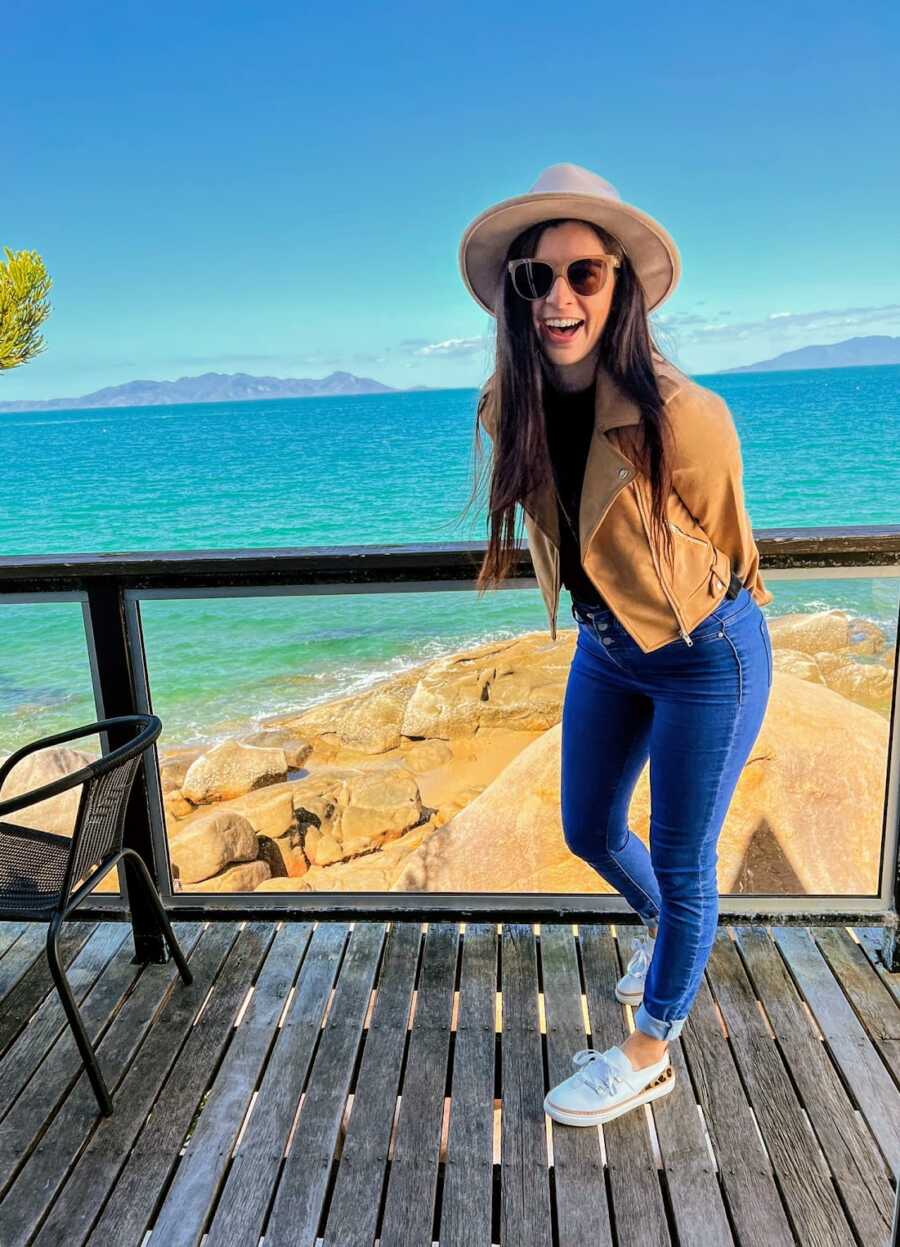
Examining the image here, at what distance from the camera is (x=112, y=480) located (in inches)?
1802

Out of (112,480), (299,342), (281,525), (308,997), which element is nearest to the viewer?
(308,997)

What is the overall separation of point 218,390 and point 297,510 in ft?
71.2

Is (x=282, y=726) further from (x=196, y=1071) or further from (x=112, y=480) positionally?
(x=112, y=480)

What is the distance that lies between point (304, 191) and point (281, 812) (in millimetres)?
53418

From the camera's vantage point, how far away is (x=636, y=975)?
223 cm

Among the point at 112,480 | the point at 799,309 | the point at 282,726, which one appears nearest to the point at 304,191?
the point at 112,480

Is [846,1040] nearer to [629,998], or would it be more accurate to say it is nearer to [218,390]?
[629,998]

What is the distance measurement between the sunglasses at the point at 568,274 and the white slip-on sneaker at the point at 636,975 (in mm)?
1451

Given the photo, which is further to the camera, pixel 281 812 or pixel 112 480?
pixel 112 480

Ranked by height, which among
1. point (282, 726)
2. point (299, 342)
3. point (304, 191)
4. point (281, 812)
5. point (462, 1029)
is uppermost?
point (304, 191)

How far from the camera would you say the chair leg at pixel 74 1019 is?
1.83m

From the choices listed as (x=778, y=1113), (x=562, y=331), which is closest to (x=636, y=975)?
(x=778, y=1113)

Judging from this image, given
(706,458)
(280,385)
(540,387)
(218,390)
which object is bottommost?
(706,458)

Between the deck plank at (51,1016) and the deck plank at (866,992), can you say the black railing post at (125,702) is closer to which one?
the deck plank at (51,1016)
